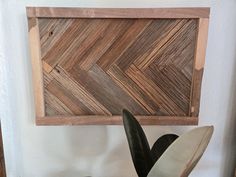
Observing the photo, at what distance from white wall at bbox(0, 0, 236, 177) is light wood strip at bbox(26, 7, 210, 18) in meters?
0.03

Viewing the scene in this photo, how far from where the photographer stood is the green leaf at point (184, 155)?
47cm

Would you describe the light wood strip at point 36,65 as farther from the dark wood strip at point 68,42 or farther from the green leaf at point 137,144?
the green leaf at point 137,144

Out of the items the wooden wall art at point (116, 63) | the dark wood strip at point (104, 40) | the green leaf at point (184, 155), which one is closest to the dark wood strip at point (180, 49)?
the wooden wall art at point (116, 63)

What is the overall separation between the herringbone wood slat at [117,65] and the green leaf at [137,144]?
13 centimetres

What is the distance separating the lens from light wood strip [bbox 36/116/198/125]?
0.70 m

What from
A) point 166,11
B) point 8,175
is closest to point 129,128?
point 166,11

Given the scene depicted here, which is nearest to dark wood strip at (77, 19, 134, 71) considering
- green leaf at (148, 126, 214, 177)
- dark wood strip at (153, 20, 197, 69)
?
dark wood strip at (153, 20, 197, 69)

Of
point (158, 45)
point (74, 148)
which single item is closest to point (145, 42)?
point (158, 45)

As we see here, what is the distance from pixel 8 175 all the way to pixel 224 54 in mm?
771

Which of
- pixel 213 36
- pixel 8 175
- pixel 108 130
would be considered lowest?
pixel 8 175

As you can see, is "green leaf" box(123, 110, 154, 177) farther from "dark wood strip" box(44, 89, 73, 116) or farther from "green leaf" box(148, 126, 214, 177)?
"dark wood strip" box(44, 89, 73, 116)

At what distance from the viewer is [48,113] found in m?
0.71

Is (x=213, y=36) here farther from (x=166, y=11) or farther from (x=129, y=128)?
(x=129, y=128)

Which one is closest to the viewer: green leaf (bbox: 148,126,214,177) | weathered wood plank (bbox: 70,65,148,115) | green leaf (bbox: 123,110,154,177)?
green leaf (bbox: 148,126,214,177)
